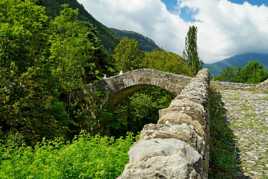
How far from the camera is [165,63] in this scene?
43.9 meters

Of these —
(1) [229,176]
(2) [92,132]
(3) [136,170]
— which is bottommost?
(2) [92,132]

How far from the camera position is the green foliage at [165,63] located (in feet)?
143

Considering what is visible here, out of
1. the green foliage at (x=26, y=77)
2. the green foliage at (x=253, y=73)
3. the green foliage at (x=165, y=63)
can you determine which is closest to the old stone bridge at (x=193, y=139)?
the green foliage at (x=26, y=77)

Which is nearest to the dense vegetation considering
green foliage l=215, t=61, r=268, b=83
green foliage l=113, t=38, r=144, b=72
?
green foliage l=113, t=38, r=144, b=72

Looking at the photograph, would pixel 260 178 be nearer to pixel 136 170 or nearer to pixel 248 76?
pixel 136 170

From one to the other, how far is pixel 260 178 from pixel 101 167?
2.28m

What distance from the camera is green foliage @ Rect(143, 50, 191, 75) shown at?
4353 cm

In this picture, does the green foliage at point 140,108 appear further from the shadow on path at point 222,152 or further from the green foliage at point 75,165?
the green foliage at point 75,165

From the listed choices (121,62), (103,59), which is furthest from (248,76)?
(103,59)

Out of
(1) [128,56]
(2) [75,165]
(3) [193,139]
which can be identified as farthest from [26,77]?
(1) [128,56]

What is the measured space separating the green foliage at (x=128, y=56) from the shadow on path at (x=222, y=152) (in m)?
32.3

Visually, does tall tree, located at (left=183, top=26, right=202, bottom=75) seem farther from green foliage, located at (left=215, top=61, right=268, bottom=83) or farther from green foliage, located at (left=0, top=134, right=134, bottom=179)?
green foliage, located at (left=0, top=134, right=134, bottom=179)

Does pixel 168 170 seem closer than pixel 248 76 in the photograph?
Yes

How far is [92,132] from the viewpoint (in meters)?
25.6
